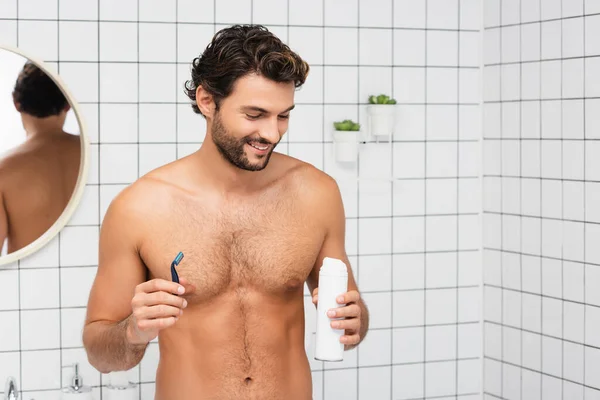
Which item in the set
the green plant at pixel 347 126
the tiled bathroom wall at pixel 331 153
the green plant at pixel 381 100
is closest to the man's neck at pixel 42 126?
the tiled bathroom wall at pixel 331 153

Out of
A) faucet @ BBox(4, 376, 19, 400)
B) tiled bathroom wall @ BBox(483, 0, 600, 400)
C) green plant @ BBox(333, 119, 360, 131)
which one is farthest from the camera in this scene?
green plant @ BBox(333, 119, 360, 131)

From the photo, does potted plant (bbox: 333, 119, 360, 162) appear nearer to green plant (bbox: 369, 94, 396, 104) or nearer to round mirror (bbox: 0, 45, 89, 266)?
green plant (bbox: 369, 94, 396, 104)

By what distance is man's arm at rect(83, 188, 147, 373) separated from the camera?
2115 mm

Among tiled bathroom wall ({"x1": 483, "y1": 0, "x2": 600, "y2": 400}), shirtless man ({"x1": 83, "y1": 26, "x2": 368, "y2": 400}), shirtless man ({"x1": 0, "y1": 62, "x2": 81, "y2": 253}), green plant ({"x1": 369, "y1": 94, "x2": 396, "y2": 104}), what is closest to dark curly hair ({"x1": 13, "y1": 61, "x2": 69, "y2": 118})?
shirtless man ({"x1": 0, "y1": 62, "x2": 81, "y2": 253})

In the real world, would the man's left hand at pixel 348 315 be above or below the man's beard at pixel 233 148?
below

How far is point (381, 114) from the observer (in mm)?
3080

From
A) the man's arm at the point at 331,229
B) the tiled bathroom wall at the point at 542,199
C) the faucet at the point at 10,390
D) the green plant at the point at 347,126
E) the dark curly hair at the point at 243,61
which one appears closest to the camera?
A: the dark curly hair at the point at 243,61

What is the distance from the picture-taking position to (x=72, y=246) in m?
2.84

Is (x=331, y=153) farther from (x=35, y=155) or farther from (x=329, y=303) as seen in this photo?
(x=329, y=303)

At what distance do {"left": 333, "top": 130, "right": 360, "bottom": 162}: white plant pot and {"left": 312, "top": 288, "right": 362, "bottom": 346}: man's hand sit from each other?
1.14m

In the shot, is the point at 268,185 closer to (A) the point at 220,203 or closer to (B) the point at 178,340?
(A) the point at 220,203

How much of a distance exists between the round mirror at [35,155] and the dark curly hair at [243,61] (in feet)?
2.69

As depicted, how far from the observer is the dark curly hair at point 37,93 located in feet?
8.91

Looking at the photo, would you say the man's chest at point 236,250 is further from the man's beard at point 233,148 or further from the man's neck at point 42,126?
the man's neck at point 42,126
